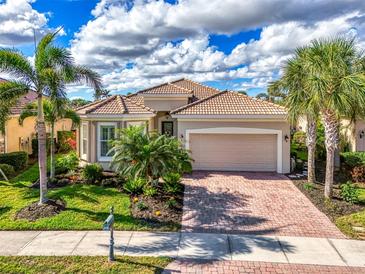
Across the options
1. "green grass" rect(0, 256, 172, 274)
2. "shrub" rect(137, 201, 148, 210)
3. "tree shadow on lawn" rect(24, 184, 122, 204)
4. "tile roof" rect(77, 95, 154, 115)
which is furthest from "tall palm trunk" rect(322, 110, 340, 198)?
"tile roof" rect(77, 95, 154, 115)

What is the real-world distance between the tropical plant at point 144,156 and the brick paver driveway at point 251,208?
1861 mm

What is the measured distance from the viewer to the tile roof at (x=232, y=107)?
59.0 feet

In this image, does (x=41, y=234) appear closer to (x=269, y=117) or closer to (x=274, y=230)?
(x=274, y=230)

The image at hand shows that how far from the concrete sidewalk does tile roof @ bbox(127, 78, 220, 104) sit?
13838 mm

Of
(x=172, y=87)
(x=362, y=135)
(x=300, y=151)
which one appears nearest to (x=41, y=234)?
(x=172, y=87)

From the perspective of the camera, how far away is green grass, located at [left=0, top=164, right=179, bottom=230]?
33.1 ft

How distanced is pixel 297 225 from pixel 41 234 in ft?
28.4

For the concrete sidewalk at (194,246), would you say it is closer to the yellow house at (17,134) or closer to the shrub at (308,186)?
the shrub at (308,186)

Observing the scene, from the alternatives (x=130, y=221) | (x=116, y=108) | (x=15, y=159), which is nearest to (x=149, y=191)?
(x=130, y=221)

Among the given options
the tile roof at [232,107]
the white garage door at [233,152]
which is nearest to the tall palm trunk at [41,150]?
the tile roof at [232,107]

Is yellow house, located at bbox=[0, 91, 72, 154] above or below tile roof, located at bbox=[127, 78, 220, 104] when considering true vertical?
below

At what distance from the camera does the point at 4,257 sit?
801 centimetres

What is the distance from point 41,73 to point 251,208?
9720 mm

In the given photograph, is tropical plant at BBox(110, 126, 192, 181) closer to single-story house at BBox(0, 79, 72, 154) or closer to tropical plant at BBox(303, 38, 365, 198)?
tropical plant at BBox(303, 38, 365, 198)
